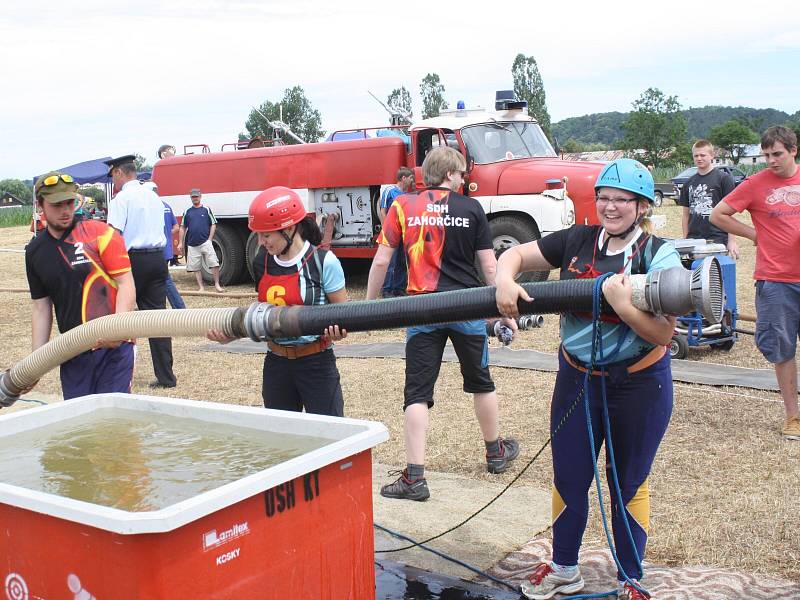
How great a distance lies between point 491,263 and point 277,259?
156 cm

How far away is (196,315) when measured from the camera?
4148mm

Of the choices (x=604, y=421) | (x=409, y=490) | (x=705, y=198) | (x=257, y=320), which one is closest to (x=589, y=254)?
(x=604, y=421)

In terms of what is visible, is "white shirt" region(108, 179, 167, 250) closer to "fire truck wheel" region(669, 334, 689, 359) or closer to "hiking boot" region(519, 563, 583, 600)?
"fire truck wheel" region(669, 334, 689, 359)

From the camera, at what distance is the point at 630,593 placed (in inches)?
151

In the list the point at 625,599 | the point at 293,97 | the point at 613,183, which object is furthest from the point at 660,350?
the point at 293,97

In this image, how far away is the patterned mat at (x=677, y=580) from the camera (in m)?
3.93

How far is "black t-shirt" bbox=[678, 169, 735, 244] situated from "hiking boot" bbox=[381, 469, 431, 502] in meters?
5.59

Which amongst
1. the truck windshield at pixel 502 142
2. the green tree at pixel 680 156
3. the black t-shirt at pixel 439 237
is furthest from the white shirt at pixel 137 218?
the green tree at pixel 680 156

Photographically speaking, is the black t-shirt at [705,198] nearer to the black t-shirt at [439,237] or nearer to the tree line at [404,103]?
the black t-shirt at [439,237]

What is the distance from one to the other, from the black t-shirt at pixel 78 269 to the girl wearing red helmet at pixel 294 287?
0.86 metres

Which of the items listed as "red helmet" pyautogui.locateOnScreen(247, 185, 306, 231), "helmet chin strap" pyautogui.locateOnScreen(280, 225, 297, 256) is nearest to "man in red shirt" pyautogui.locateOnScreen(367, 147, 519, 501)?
"helmet chin strap" pyautogui.locateOnScreen(280, 225, 297, 256)

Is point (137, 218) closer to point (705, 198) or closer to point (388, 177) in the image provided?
point (705, 198)

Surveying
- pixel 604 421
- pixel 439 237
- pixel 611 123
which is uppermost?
pixel 611 123

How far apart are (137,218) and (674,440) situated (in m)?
5.20
